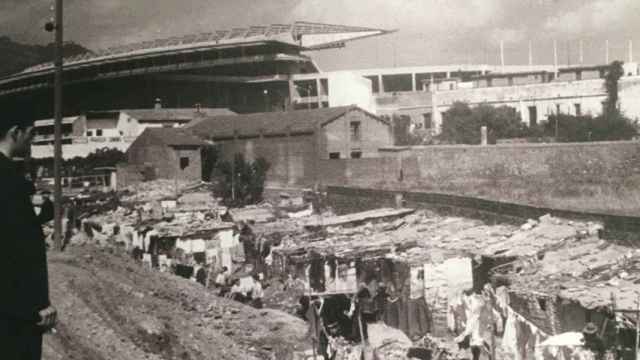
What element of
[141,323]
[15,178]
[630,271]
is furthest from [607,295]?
[15,178]

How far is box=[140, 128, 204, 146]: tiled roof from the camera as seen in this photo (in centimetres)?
2520

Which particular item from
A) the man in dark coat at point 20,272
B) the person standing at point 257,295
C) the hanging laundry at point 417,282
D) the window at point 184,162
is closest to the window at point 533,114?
the window at point 184,162

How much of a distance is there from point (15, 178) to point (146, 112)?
1177 inches

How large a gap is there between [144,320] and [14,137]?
588 cm

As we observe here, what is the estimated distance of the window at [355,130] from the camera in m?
24.6

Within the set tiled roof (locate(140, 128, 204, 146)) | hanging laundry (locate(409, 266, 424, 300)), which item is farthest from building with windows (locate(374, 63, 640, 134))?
hanging laundry (locate(409, 266, 424, 300))

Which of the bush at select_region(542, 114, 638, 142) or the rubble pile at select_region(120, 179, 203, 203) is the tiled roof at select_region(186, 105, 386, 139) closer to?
the rubble pile at select_region(120, 179, 203, 203)

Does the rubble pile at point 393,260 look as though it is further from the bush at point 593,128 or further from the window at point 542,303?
the bush at point 593,128

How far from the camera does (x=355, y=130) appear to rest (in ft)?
81.4

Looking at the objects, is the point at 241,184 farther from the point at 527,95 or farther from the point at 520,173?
the point at 527,95

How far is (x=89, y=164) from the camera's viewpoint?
2678 centimetres

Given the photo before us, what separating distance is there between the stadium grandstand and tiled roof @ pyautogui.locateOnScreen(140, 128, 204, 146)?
7862 millimetres

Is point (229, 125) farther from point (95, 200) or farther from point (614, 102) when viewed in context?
point (614, 102)

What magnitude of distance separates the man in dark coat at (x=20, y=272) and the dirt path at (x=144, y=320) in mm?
4060
